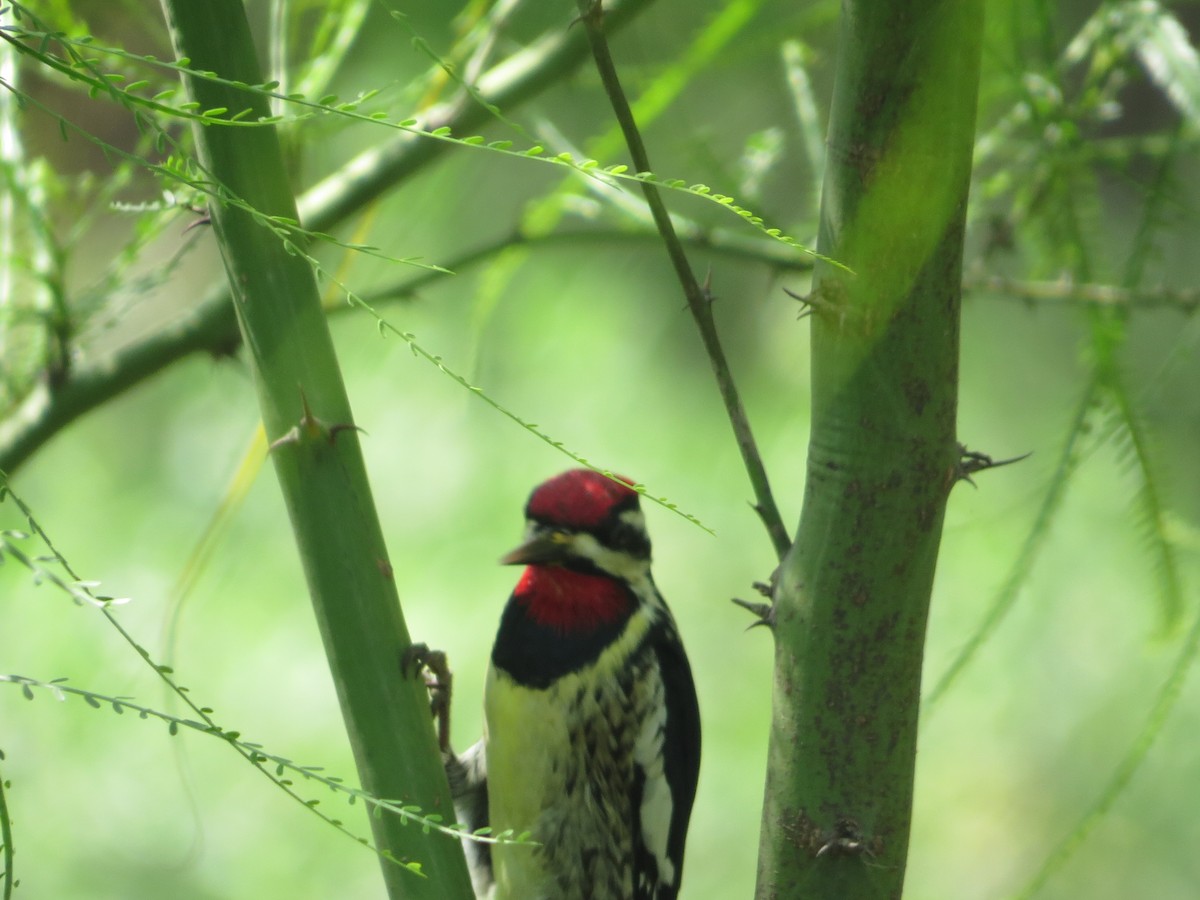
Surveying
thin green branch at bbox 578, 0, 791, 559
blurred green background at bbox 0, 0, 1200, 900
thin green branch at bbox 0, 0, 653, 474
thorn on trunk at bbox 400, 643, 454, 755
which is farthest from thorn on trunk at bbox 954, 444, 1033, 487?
blurred green background at bbox 0, 0, 1200, 900

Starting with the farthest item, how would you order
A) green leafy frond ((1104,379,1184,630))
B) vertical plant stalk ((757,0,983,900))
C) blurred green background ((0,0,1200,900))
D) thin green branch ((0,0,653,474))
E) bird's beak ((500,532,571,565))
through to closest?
blurred green background ((0,0,1200,900)) < bird's beak ((500,532,571,565)) < thin green branch ((0,0,653,474)) < green leafy frond ((1104,379,1184,630)) < vertical plant stalk ((757,0,983,900))

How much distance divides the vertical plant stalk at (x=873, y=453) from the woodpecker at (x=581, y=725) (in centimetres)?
67

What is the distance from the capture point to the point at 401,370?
2510mm

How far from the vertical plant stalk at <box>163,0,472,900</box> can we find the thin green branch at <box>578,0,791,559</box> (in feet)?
0.72

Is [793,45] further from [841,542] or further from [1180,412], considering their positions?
[1180,412]

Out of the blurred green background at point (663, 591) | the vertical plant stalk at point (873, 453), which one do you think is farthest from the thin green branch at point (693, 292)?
the blurred green background at point (663, 591)

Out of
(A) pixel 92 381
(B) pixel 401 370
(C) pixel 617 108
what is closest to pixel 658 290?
(B) pixel 401 370

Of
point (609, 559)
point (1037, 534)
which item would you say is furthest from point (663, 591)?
point (1037, 534)

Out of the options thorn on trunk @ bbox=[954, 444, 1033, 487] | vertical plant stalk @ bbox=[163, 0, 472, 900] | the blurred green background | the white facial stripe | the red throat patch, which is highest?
the blurred green background

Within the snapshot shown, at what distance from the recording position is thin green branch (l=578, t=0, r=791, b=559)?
0.83 metres

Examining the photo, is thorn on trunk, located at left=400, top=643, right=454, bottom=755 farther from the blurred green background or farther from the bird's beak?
the blurred green background

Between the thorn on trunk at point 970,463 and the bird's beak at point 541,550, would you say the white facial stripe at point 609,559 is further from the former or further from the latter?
the thorn on trunk at point 970,463

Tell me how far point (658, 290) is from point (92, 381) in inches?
65.4

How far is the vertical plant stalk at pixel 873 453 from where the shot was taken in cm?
78
